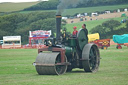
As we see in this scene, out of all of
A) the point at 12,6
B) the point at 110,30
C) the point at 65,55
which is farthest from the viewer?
the point at 12,6

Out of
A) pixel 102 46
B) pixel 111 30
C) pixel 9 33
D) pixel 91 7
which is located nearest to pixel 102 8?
pixel 91 7

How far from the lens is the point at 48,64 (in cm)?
1617

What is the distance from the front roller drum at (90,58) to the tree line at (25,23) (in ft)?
226

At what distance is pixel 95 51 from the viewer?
62.6 ft

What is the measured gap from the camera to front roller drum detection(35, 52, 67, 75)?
16.2 metres

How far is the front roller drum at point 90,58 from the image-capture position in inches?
698

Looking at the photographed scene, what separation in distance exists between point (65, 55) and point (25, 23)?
8073cm

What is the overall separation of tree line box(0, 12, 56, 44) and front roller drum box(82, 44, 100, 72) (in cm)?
6879

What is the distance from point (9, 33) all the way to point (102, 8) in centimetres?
2737

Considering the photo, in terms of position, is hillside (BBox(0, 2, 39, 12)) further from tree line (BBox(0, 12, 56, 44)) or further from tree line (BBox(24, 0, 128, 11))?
tree line (BBox(0, 12, 56, 44))

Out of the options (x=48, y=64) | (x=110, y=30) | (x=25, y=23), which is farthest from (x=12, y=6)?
(x=48, y=64)

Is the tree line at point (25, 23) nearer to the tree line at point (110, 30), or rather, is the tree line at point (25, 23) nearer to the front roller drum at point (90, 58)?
the tree line at point (110, 30)

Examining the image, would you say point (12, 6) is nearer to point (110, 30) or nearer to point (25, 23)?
point (25, 23)

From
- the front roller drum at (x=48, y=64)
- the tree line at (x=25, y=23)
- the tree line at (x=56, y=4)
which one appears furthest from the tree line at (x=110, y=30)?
the front roller drum at (x=48, y=64)
